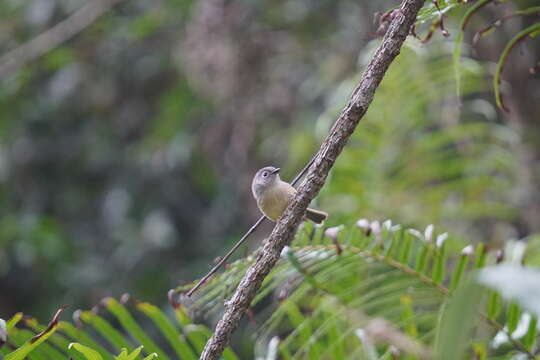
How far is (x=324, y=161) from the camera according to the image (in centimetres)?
128

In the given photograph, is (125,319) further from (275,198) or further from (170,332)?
(275,198)

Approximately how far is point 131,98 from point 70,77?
626mm

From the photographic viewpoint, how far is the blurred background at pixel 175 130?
4.65 meters

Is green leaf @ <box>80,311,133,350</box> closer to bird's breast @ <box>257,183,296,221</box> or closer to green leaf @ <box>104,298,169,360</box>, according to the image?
green leaf @ <box>104,298,169,360</box>

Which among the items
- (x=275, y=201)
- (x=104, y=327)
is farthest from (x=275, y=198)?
(x=104, y=327)

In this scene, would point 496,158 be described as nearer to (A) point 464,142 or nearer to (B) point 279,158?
(A) point 464,142

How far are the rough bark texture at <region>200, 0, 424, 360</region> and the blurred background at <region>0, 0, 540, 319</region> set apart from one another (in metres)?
2.84

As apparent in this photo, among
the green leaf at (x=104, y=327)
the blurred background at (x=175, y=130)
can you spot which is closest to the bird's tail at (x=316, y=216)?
the green leaf at (x=104, y=327)

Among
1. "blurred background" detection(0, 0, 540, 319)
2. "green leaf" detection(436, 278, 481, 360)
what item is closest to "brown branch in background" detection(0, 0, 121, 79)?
"blurred background" detection(0, 0, 540, 319)

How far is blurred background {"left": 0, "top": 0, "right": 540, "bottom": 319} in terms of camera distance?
15.3ft

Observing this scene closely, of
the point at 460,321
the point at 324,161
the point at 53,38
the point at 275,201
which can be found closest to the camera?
the point at 460,321

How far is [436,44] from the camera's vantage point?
405 cm

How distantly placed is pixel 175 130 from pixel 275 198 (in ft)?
13.9

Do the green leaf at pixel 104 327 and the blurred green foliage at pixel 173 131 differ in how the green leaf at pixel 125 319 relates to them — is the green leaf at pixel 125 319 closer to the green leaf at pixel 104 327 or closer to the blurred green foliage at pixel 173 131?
the green leaf at pixel 104 327
